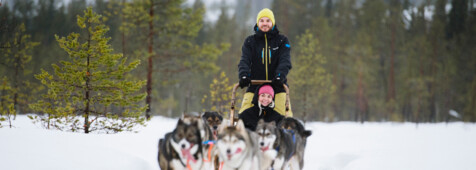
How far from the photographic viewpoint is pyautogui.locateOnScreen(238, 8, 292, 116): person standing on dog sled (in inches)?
235

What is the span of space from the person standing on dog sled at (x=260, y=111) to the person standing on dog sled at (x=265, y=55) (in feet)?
0.35

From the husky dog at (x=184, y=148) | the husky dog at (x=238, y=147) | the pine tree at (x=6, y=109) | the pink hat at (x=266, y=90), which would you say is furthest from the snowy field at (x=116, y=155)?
the pink hat at (x=266, y=90)

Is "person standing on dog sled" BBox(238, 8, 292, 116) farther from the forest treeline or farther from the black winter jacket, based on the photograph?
the forest treeline

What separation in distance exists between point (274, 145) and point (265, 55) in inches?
78.4

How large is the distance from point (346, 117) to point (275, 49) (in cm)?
4523

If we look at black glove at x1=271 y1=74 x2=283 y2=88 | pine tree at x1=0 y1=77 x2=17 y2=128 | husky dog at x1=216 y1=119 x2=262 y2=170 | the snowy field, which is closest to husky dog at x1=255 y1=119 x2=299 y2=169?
husky dog at x1=216 y1=119 x2=262 y2=170

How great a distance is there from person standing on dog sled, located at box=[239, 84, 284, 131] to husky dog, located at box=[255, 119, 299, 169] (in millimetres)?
858

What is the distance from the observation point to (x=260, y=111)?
583 centimetres

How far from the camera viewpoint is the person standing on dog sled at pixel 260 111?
5.61m

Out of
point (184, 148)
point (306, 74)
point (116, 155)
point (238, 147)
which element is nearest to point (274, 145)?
point (238, 147)

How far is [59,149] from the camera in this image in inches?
241

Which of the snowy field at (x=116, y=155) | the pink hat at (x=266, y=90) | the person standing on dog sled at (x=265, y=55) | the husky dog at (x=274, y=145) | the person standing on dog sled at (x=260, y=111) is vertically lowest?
the snowy field at (x=116, y=155)

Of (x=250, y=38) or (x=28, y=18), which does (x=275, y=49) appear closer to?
(x=250, y=38)

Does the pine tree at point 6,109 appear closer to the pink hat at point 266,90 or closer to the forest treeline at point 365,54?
the pink hat at point 266,90
